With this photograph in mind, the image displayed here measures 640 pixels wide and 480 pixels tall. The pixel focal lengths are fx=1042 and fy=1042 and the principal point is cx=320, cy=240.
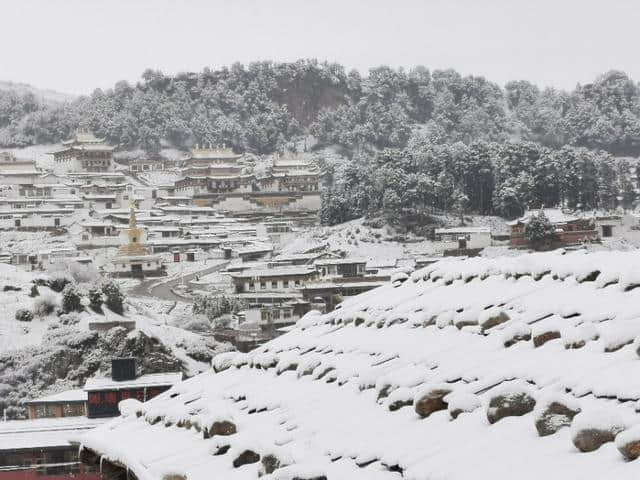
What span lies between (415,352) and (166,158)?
324 ft

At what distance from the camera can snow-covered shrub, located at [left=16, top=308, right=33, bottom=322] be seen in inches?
1587

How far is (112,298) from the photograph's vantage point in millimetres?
44156

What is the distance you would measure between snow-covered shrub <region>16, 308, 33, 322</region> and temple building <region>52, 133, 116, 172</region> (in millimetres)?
50146

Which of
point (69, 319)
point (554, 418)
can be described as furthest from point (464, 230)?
point (554, 418)

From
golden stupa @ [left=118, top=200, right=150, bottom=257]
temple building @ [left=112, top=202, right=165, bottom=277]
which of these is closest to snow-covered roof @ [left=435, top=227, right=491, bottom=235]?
temple building @ [left=112, top=202, right=165, bottom=277]

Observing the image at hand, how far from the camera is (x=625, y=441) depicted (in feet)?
9.59

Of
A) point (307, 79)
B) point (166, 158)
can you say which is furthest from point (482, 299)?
point (307, 79)

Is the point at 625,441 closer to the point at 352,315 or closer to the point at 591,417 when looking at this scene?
the point at 591,417

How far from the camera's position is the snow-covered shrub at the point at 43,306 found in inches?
1610

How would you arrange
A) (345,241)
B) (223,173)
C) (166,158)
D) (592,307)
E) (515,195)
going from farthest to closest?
(166,158)
(223,173)
(515,195)
(345,241)
(592,307)

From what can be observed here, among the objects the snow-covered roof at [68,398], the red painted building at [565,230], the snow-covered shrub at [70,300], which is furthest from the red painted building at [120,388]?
the red painted building at [565,230]

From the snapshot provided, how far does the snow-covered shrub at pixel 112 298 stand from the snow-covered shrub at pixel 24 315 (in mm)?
3894

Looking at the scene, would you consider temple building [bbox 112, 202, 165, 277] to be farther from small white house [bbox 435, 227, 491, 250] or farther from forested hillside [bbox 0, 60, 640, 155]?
forested hillside [bbox 0, 60, 640, 155]

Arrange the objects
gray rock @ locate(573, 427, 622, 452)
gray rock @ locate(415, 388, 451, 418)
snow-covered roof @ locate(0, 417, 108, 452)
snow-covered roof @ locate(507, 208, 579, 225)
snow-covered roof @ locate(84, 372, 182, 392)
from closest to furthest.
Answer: gray rock @ locate(573, 427, 622, 452) → gray rock @ locate(415, 388, 451, 418) → snow-covered roof @ locate(0, 417, 108, 452) → snow-covered roof @ locate(84, 372, 182, 392) → snow-covered roof @ locate(507, 208, 579, 225)
